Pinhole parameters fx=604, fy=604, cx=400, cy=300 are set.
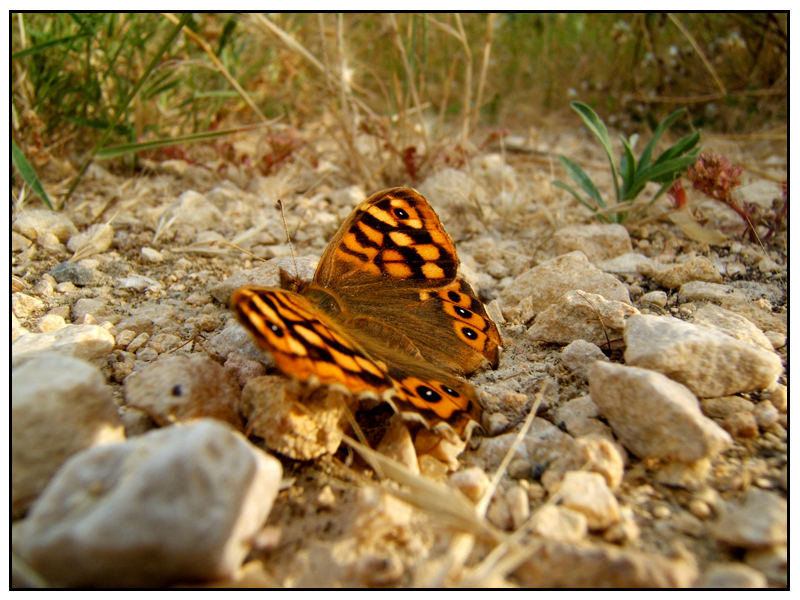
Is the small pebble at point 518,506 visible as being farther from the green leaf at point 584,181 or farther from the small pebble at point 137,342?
the green leaf at point 584,181

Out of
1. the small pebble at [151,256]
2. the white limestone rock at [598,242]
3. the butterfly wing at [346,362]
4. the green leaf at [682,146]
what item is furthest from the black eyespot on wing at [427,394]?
the green leaf at [682,146]

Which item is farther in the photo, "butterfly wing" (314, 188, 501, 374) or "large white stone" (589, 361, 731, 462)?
"butterfly wing" (314, 188, 501, 374)

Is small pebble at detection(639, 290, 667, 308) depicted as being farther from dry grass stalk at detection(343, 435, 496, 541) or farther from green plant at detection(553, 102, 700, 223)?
dry grass stalk at detection(343, 435, 496, 541)

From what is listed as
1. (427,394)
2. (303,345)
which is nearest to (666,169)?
(427,394)

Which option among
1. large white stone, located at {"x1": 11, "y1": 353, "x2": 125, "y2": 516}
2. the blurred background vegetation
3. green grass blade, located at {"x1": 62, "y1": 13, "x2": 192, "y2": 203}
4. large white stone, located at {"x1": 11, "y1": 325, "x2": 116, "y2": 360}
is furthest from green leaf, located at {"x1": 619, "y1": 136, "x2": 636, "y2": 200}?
large white stone, located at {"x1": 11, "y1": 353, "x2": 125, "y2": 516}

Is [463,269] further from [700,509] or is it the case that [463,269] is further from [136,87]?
[136,87]

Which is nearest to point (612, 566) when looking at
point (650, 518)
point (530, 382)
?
point (650, 518)
